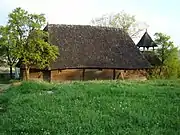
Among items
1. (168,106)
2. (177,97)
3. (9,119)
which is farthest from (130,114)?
(177,97)

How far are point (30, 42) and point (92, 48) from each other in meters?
7.67

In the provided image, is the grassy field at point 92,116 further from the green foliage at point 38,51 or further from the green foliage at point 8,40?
the green foliage at point 8,40

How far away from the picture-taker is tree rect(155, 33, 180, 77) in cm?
4422

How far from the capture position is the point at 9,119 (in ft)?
42.0

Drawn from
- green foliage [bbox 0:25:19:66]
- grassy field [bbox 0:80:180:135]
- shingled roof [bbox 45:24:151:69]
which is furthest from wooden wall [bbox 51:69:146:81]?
grassy field [bbox 0:80:180:135]

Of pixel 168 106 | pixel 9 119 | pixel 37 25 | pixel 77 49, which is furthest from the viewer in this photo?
pixel 77 49

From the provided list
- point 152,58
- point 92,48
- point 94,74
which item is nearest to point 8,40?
point 92,48

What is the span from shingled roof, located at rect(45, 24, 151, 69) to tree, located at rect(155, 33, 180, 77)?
364 cm

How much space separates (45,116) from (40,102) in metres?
3.44

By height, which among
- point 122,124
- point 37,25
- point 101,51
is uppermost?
point 37,25

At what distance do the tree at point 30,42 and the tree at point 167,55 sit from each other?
14521 millimetres

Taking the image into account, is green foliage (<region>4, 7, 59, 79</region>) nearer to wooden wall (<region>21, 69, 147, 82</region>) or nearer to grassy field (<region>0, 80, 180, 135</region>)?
wooden wall (<region>21, 69, 147, 82</region>)

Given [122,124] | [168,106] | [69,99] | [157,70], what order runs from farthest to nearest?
[157,70], [69,99], [168,106], [122,124]

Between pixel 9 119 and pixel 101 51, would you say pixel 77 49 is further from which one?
pixel 9 119
